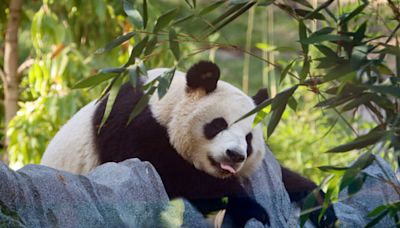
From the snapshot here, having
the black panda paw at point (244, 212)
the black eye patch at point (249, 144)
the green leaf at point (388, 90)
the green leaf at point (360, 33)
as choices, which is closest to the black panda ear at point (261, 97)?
the black eye patch at point (249, 144)

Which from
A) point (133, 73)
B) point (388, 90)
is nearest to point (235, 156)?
point (133, 73)

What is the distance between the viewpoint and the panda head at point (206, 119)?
3.76 m

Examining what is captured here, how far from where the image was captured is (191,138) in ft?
12.5

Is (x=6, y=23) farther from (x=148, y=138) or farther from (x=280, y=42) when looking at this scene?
(x=280, y=42)

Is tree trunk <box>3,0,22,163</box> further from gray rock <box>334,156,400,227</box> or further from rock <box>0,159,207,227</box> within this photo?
rock <box>0,159,207,227</box>

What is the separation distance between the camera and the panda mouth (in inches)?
143

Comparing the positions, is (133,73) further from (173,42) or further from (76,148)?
(76,148)

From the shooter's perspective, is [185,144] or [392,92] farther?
[185,144]

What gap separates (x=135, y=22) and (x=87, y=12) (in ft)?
11.1

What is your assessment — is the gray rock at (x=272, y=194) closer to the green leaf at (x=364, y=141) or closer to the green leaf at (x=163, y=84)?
the green leaf at (x=364, y=141)

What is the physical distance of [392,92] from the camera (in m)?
2.44

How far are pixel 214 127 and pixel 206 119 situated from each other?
0.06 m

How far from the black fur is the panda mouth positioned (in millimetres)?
81

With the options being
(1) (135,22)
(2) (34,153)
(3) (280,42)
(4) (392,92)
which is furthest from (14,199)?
(3) (280,42)
